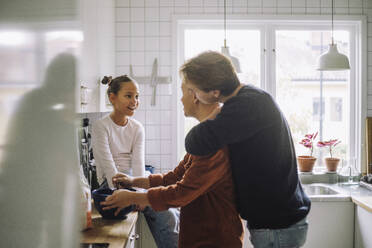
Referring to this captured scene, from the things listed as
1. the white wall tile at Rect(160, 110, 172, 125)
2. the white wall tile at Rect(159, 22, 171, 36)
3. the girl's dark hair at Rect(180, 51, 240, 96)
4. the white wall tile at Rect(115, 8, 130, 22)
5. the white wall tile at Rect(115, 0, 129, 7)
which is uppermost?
the white wall tile at Rect(115, 0, 129, 7)

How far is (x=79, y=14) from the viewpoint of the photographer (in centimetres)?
23

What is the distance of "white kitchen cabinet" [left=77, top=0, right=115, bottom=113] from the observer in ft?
5.80

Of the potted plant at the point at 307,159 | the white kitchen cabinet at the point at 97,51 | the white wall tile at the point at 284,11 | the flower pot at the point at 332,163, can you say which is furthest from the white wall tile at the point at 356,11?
the white kitchen cabinet at the point at 97,51

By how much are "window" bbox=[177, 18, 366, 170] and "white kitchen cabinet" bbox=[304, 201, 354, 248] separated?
2.37 ft

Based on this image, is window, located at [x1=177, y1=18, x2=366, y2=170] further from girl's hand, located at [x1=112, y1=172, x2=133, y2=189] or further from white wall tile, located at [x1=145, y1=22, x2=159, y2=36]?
girl's hand, located at [x1=112, y1=172, x2=133, y2=189]

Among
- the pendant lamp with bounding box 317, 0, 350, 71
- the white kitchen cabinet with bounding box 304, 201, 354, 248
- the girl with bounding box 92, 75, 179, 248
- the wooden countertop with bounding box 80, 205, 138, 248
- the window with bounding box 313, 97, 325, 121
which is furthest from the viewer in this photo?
the window with bounding box 313, 97, 325, 121

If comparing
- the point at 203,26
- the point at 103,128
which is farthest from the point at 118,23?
the point at 103,128

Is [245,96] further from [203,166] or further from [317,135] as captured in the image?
[317,135]

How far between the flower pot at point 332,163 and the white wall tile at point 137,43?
5.96 ft

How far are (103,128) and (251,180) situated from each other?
119 centimetres

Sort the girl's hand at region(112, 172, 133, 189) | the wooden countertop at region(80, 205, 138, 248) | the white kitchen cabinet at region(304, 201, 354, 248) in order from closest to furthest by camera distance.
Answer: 1. the wooden countertop at region(80, 205, 138, 248)
2. the girl's hand at region(112, 172, 133, 189)
3. the white kitchen cabinet at region(304, 201, 354, 248)

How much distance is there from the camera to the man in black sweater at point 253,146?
1068 mm

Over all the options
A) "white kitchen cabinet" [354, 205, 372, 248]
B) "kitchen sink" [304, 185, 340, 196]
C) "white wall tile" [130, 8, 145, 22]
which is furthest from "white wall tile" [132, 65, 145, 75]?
"white kitchen cabinet" [354, 205, 372, 248]

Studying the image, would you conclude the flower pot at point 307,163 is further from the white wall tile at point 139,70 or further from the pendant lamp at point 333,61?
the white wall tile at point 139,70
